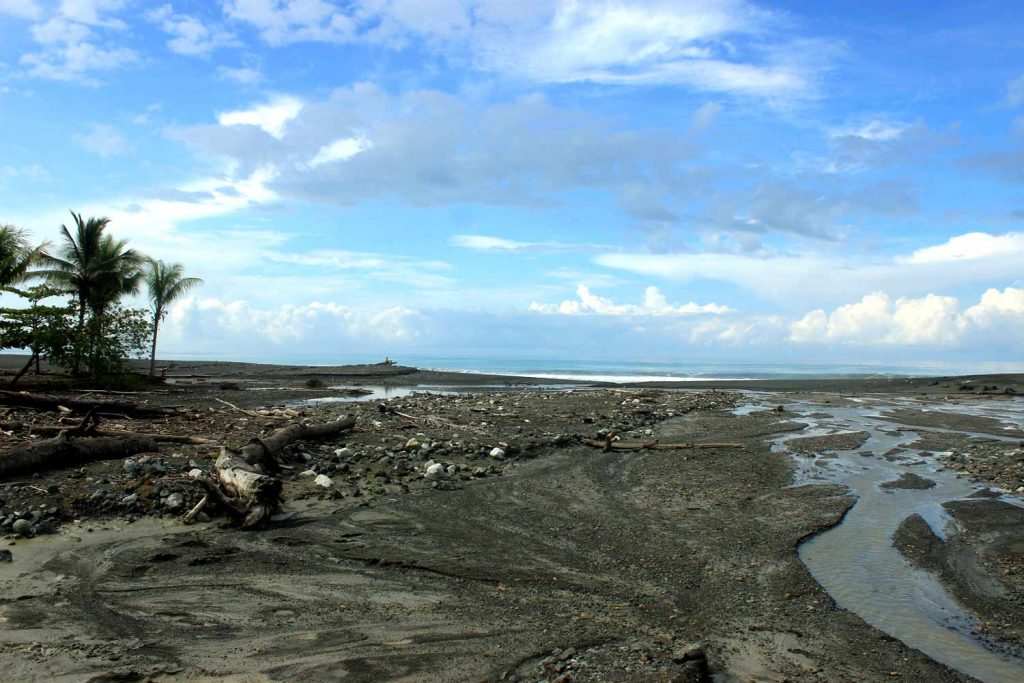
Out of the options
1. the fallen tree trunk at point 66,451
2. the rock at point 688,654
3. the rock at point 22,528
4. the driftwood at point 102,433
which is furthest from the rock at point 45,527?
the rock at point 688,654

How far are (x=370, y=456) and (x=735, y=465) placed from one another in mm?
7890

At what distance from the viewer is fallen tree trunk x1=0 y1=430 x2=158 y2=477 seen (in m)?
9.54

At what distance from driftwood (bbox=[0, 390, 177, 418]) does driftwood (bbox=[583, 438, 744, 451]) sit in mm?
11114

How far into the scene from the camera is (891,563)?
7801mm

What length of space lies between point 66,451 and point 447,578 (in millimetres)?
7511

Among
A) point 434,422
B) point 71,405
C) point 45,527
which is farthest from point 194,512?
point 434,422

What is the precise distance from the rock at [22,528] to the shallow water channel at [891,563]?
9171mm

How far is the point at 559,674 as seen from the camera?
469 cm

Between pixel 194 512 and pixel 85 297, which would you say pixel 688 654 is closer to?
pixel 194 512

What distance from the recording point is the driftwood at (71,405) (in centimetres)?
1542

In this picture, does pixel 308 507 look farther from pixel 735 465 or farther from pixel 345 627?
pixel 735 465

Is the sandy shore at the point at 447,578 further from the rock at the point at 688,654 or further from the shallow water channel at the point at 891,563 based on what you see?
Result: the shallow water channel at the point at 891,563

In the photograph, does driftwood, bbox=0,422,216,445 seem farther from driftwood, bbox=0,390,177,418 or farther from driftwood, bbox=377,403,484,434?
driftwood, bbox=377,403,484,434

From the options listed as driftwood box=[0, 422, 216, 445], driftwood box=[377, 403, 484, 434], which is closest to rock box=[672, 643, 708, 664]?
driftwood box=[0, 422, 216, 445]
